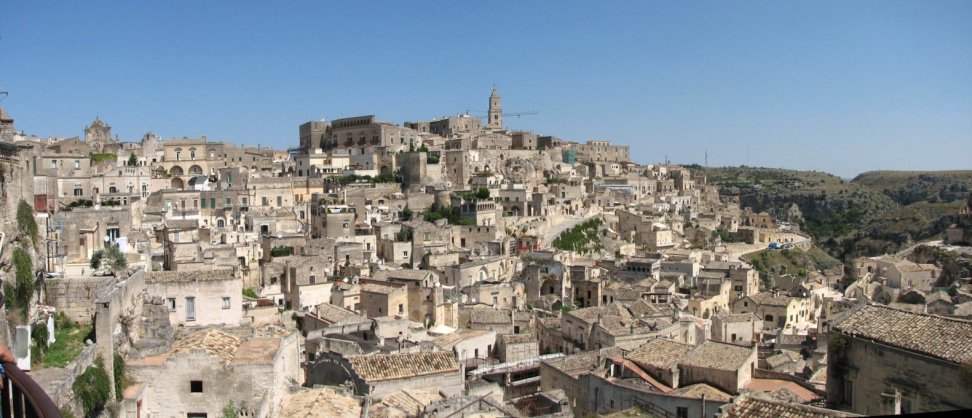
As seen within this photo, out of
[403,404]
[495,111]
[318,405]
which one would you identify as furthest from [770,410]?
[495,111]

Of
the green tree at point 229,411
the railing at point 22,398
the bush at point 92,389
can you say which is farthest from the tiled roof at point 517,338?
the railing at point 22,398

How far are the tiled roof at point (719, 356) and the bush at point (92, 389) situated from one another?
9104 mm

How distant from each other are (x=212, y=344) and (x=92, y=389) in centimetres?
221

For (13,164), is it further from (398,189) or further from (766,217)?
(766,217)

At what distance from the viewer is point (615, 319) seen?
62.5 ft

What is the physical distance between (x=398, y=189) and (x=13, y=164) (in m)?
31.4

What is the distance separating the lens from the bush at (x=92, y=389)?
812cm

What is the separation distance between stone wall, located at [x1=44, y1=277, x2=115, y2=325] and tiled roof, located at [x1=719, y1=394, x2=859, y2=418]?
8.55 m

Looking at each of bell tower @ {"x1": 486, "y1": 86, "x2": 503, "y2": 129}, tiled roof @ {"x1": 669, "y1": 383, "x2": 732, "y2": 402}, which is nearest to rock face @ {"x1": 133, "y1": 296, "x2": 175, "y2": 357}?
tiled roof @ {"x1": 669, "y1": 383, "x2": 732, "y2": 402}

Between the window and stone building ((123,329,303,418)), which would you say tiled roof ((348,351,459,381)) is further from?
the window

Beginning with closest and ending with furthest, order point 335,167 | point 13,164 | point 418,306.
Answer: point 13,164
point 418,306
point 335,167

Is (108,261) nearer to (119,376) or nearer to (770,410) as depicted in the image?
(119,376)

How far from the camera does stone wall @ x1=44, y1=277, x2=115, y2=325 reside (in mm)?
10805

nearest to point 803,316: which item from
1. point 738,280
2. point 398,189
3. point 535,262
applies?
point 738,280
